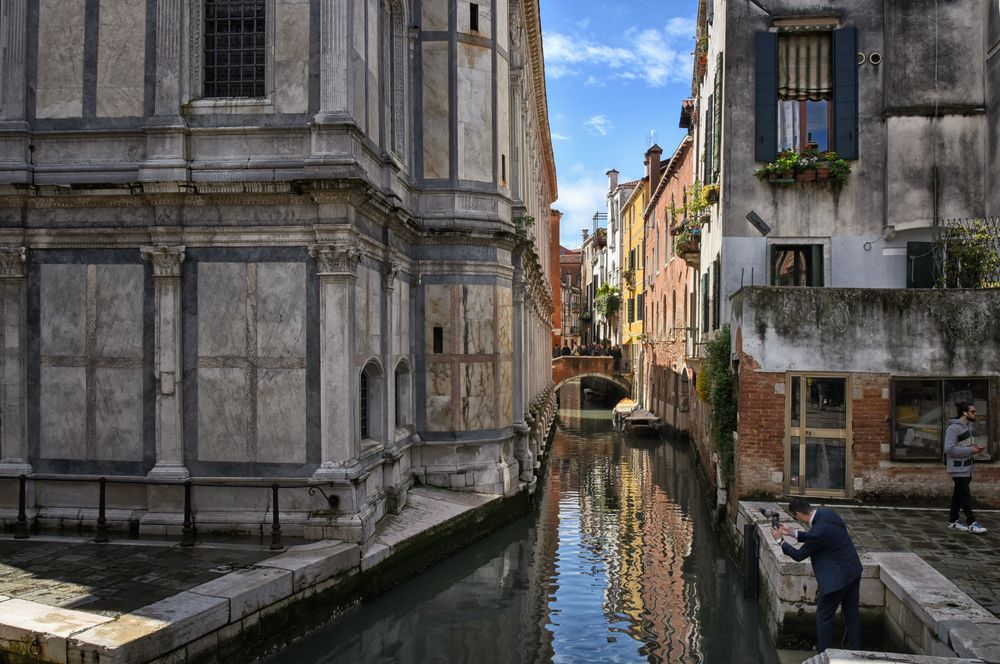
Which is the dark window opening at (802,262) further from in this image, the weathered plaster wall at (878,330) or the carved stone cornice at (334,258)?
the carved stone cornice at (334,258)

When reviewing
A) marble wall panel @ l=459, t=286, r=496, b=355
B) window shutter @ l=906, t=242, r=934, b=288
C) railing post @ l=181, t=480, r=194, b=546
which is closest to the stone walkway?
window shutter @ l=906, t=242, r=934, b=288

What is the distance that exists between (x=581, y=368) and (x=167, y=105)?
90.6ft

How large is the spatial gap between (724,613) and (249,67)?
944 centimetres

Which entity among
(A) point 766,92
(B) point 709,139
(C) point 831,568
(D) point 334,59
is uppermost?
(A) point 766,92

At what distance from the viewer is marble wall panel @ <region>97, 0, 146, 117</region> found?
34.0 feet

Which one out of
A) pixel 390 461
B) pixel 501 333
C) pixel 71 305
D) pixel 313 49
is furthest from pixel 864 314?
pixel 71 305

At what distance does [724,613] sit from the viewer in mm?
9523

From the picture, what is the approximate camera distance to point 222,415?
10109mm

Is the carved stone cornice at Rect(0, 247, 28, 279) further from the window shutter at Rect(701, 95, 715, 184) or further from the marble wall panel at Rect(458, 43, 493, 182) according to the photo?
the window shutter at Rect(701, 95, 715, 184)

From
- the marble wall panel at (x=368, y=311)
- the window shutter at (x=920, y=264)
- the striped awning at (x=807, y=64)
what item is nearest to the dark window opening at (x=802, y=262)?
the window shutter at (x=920, y=264)

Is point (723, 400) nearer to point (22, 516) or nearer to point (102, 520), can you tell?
point (102, 520)

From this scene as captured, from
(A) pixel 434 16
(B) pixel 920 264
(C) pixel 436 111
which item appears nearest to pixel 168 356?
(C) pixel 436 111

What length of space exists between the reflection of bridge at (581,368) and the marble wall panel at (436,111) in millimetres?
22540

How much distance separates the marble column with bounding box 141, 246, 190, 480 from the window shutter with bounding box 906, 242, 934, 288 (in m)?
11.8
